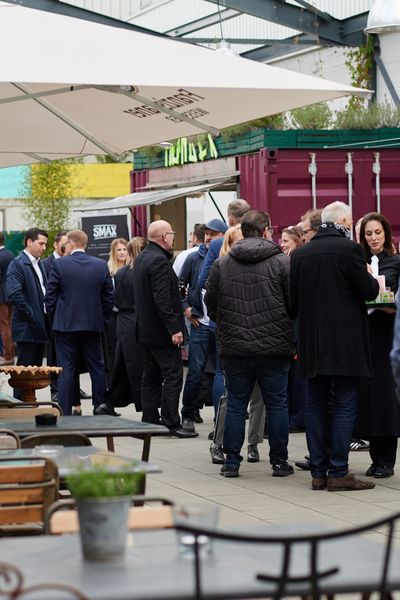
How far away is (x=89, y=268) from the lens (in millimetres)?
12781

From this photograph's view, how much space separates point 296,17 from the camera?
23047mm

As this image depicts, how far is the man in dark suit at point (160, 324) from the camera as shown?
38.4 ft

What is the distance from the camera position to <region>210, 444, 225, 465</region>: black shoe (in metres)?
10.3

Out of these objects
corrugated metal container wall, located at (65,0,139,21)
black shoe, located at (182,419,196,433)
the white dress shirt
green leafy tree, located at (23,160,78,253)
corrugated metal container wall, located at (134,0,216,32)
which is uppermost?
corrugated metal container wall, located at (65,0,139,21)

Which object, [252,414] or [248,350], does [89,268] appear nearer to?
[252,414]

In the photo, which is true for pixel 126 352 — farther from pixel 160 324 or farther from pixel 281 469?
pixel 281 469

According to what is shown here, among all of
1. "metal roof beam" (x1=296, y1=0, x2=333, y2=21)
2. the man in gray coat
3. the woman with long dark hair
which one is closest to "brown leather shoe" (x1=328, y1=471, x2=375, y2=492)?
the woman with long dark hair

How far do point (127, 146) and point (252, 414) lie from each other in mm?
2211

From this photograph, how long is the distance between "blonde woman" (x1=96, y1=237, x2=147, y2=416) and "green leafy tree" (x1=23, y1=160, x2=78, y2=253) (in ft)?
72.4

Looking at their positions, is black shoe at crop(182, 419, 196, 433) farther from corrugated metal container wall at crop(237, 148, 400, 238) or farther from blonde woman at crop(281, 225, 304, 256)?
corrugated metal container wall at crop(237, 148, 400, 238)

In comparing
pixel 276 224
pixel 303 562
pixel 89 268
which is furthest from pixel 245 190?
pixel 303 562

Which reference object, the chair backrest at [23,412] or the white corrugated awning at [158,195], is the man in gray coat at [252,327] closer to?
the chair backrest at [23,412]

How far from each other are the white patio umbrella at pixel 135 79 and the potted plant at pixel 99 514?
3902mm

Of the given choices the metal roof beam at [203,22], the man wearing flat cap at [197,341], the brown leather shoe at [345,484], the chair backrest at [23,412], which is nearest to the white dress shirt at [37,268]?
the man wearing flat cap at [197,341]
